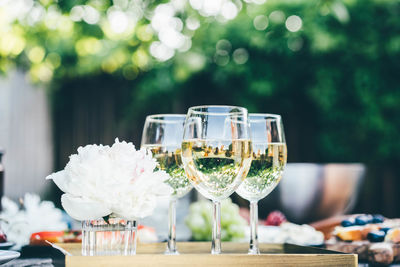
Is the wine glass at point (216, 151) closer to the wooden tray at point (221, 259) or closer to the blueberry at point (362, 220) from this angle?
the wooden tray at point (221, 259)

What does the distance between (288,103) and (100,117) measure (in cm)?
223

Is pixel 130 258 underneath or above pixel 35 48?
underneath

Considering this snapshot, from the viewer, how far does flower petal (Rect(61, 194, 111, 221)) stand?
28.1 inches

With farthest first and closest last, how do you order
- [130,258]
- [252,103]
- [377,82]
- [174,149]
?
[252,103], [377,82], [174,149], [130,258]

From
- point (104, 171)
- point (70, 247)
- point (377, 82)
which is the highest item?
point (377, 82)

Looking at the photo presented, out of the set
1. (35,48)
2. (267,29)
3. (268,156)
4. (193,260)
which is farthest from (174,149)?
(35,48)

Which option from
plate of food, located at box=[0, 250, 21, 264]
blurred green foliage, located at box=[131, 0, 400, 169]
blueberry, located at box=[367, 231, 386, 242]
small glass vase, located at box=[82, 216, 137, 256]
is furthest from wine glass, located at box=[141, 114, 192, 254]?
blurred green foliage, located at box=[131, 0, 400, 169]

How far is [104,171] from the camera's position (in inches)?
28.5

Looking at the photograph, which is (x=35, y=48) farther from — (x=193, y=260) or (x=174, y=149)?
(x=193, y=260)

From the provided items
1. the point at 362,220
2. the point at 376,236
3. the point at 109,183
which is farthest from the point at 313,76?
the point at 109,183

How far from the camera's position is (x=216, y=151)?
2.51ft

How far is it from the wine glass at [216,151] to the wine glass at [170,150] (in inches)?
5.4

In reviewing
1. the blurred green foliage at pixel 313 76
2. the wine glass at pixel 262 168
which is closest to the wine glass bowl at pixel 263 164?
the wine glass at pixel 262 168

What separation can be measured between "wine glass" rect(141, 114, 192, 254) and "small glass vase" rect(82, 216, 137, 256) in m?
0.12
